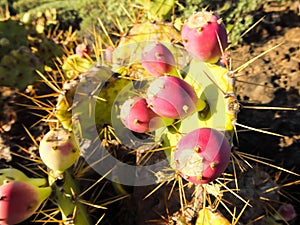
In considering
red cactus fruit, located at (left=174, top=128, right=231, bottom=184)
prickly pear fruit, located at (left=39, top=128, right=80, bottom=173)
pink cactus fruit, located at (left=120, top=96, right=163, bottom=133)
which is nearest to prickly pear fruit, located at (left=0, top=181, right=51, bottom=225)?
prickly pear fruit, located at (left=39, top=128, right=80, bottom=173)

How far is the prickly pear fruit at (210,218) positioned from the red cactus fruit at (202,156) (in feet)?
0.64

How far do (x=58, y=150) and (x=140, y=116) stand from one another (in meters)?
0.28

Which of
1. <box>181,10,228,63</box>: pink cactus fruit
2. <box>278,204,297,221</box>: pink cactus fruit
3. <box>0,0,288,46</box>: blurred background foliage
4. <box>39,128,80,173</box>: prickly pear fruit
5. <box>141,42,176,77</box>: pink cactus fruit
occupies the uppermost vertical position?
<box>181,10,228,63</box>: pink cactus fruit

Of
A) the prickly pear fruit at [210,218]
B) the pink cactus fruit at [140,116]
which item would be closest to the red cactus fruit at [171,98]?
the pink cactus fruit at [140,116]

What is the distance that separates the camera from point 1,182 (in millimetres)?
1143

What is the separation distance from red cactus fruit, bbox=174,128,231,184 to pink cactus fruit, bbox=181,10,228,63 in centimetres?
28

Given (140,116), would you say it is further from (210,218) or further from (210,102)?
(210,218)

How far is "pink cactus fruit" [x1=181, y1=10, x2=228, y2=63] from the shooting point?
1.13 m

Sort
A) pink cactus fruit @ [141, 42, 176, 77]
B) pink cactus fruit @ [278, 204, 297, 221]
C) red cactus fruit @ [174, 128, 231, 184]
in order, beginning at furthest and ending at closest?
pink cactus fruit @ [278, 204, 297, 221] < pink cactus fruit @ [141, 42, 176, 77] < red cactus fruit @ [174, 128, 231, 184]

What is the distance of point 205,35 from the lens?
114 cm

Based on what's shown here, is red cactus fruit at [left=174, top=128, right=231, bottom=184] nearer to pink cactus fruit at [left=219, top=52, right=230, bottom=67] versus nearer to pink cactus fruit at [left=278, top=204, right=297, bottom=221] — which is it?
pink cactus fruit at [left=219, top=52, right=230, bottom=67]

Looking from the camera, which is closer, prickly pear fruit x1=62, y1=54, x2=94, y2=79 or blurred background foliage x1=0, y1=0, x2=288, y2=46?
prickly pear fruit x1=62, y1=54, x2=94, y2=79

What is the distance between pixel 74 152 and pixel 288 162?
101cm

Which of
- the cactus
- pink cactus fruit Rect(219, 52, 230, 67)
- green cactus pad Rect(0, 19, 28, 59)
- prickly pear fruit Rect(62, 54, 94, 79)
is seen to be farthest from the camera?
green cactus pad Rect(0, 19, 28, 59)
